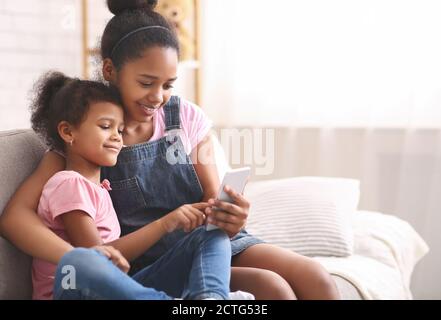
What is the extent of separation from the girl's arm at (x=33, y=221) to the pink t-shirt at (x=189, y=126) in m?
0.24

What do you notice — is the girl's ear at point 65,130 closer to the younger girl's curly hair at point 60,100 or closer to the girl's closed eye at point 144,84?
the younger girl's curly hair at point 60,100

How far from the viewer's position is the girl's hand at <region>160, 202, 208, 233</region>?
124 cm

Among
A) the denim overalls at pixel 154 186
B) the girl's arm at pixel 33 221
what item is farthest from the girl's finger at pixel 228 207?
the girl's arm at pixel 33 221

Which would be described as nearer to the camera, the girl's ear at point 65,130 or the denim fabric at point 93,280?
the denim fabric at point 93,280

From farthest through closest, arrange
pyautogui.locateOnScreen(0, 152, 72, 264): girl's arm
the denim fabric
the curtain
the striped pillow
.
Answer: the curtain, the striped pillow, pyautogui.locateOnScreen(0, 152, 72, 264): girl's arm, the denim fabric

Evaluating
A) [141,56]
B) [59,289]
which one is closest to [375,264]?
[141,56]

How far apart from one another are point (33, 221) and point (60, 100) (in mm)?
270

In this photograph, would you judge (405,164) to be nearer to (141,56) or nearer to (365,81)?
(365,81)

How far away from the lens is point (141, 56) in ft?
4.70

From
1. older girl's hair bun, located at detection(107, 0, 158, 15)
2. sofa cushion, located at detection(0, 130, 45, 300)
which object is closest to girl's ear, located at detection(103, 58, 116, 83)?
older girl's hair bun, located at detection(107, 0, 158, 15)

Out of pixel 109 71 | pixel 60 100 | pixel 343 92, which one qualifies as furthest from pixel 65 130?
pixel 343 92

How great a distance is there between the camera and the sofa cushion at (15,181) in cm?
132

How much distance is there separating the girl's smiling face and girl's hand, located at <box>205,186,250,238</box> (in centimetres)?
29

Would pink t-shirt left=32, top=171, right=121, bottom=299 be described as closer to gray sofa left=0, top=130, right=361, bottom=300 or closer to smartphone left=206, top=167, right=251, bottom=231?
gray sofa left=0, top=130, right=361, bottom=300
